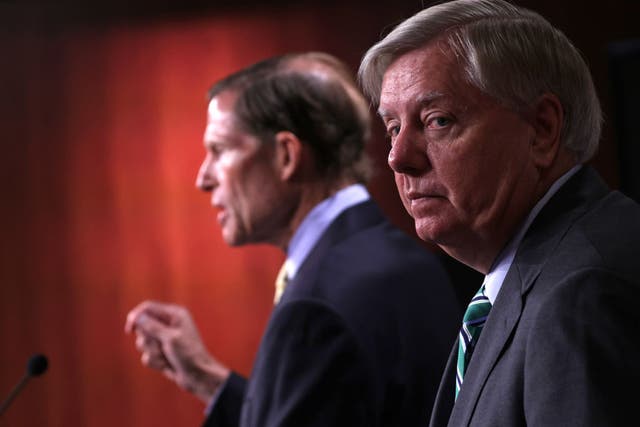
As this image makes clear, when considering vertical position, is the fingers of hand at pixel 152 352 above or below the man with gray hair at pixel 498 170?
below

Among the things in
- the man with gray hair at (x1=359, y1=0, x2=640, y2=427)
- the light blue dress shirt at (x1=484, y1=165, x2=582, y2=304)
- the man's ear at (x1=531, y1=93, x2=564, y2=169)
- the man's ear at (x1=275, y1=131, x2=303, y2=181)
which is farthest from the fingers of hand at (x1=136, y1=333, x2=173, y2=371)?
the man's ear at (x1=531, y1=93, x2=564, y2=169)

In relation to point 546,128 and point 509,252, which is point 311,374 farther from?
point 546,128

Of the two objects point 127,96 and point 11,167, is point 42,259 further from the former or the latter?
point 127,96

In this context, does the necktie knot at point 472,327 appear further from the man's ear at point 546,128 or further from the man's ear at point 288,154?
the man's ear at point 288,154

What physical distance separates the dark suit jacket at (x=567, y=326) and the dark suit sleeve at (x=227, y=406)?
111 centimetres

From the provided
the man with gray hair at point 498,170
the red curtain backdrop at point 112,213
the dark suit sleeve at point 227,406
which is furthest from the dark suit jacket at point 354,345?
the red curtain backdrop at point 112,213

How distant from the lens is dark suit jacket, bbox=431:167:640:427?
866 millimetres

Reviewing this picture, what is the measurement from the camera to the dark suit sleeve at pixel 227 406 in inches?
83.2

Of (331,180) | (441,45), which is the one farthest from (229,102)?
(441,45)

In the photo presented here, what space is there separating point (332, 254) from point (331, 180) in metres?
0.36

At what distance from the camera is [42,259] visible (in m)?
3.25

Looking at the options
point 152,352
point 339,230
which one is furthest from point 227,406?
point 339,230

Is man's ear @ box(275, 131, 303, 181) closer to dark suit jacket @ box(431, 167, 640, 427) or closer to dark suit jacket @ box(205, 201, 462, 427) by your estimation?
dark suit jacket @ box(205, 201, 462, 427)

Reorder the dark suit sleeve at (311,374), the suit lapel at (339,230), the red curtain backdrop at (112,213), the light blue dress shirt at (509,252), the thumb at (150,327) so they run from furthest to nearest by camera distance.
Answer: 1. the red curtain backdrop at (112,213)
2. the thumb at (150,327)
3. the suit lapel at (339,230)
4. the dark suit sleeve at (311,374)
5. the light blue dress shirt at (509,252)
